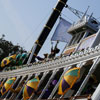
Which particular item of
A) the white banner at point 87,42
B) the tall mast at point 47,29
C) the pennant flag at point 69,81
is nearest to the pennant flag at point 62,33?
the tall mast at point 47,29

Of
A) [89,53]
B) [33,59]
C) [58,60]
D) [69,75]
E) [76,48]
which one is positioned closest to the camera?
[69,75]

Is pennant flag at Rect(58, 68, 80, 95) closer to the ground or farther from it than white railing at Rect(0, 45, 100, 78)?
closer to the ground

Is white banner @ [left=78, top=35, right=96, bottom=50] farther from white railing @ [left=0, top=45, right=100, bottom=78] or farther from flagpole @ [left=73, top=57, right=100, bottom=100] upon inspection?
flagpole @ [left=73, top=57, right=100, bottom=100]

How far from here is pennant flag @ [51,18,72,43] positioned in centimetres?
4190

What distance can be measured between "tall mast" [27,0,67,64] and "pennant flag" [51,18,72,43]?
1415 mm

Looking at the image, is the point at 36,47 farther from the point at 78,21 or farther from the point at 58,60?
the point at 58,60

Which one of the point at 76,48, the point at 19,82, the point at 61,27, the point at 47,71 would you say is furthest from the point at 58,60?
the point at 61,27

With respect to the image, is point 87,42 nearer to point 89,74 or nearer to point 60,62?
point 60,62

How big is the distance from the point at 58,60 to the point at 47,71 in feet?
7.65

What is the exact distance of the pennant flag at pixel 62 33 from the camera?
137 ft

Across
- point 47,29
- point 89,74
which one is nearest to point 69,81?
point 89,74

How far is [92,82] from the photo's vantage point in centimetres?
2577

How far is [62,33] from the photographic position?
42969mm

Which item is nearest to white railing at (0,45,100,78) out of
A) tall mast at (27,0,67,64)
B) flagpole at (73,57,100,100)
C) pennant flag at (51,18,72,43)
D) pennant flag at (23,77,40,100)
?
flagpole at (73,57,100,100)
